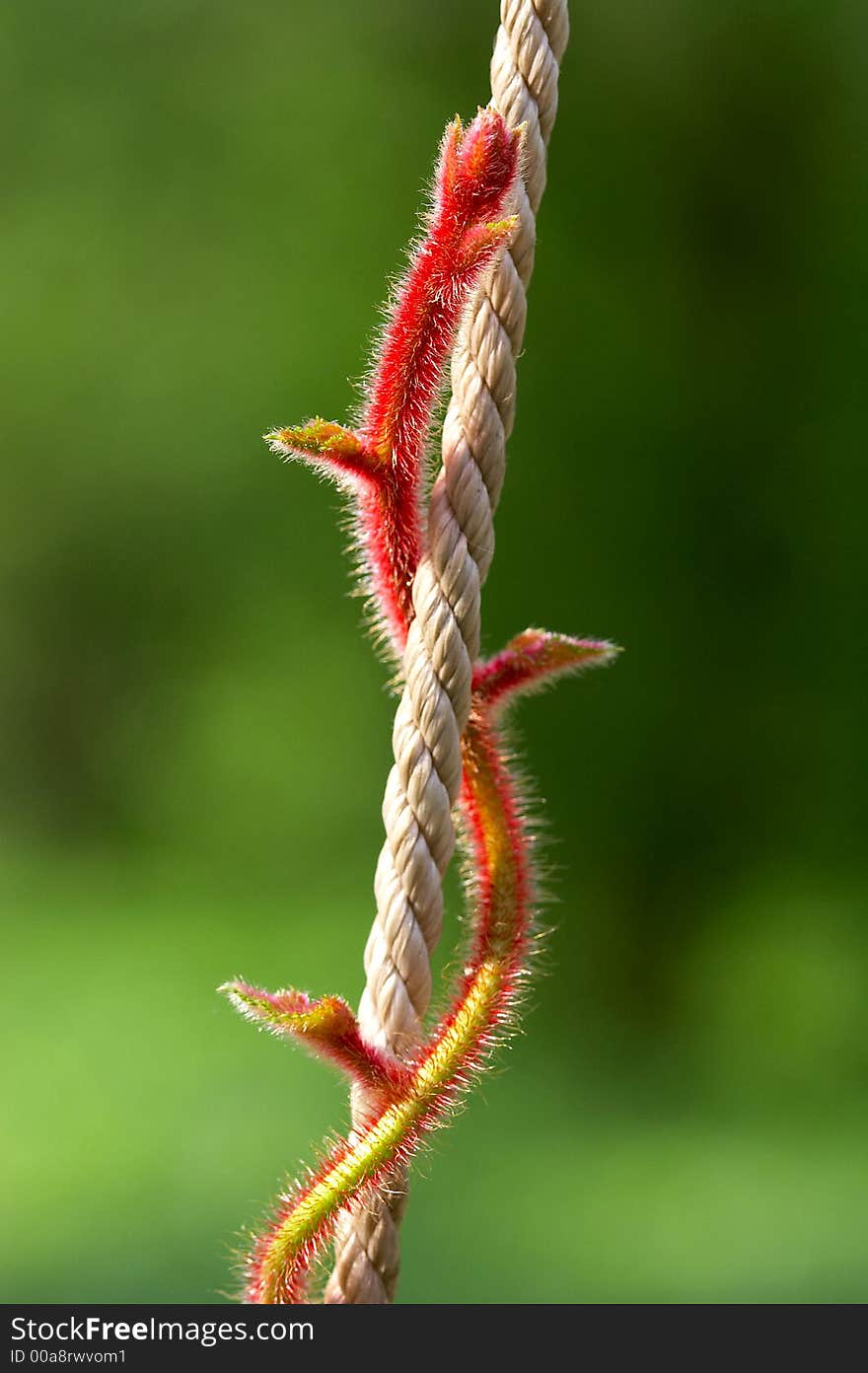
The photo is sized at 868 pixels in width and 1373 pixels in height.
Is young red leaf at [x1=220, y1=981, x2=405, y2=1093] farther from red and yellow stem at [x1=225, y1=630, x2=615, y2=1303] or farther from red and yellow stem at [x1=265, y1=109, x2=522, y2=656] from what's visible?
red and yellow stem at [x1=265, y1=109, x2=522, y2=656]

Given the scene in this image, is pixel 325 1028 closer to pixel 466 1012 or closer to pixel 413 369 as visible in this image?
pixel 466 1012

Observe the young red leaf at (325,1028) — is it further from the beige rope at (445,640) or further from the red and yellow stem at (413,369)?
the red and yellow stem at (413,369)

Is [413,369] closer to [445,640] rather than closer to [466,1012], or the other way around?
[445,640]

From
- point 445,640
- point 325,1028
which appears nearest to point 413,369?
point 445,640

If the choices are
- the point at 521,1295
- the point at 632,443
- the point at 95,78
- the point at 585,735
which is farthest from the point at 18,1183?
the point at 95,78

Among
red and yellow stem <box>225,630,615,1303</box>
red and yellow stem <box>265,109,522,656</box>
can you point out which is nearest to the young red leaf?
red and yellow stem <box>225,630,615,1303</box>

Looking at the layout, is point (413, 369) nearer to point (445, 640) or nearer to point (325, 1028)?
point (445, 640)

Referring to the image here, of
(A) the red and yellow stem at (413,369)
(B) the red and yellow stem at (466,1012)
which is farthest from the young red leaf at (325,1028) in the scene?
(A) the red and yellow stem at (413,369)

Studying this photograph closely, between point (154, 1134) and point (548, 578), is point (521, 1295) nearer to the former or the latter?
point (154, 1134)

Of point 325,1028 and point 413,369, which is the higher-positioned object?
point 413,369
